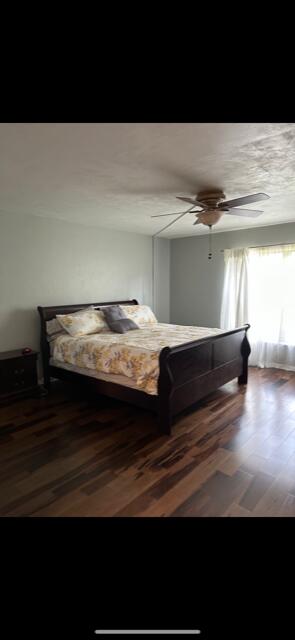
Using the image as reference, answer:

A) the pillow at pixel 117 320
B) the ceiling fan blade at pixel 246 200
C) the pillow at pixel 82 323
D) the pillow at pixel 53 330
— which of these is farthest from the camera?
the pillow at pixel 117 320

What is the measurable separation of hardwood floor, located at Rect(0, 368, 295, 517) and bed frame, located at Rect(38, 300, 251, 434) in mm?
222

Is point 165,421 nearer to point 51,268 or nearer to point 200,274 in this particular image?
point 51,268

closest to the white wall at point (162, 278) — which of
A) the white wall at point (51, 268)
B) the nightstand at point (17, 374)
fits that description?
the white wall at point (51, 268)

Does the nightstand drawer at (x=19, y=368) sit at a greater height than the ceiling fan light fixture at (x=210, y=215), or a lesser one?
lesser

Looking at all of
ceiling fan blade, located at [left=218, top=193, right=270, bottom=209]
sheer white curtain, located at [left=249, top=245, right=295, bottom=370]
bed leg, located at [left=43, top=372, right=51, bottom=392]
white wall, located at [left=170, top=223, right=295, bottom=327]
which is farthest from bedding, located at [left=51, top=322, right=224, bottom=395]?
white wall, located at [left=170, top=223, right=295, bottom=327]

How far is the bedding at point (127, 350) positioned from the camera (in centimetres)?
278

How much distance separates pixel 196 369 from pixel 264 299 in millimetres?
2381

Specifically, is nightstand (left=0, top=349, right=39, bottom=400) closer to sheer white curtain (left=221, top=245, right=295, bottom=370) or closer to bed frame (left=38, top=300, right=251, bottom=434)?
bed frame (left=38, top=300, right=251, bottom=434)

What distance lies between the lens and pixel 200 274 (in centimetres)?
562

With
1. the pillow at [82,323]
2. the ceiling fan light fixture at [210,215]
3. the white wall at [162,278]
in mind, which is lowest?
the pillow at [82,323]

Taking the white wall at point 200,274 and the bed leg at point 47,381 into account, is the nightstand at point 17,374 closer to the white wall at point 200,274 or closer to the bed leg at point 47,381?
the bed leg at point 47,381

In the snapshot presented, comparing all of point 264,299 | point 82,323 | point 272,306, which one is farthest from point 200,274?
point 82,323

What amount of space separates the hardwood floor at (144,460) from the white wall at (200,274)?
241 cm
